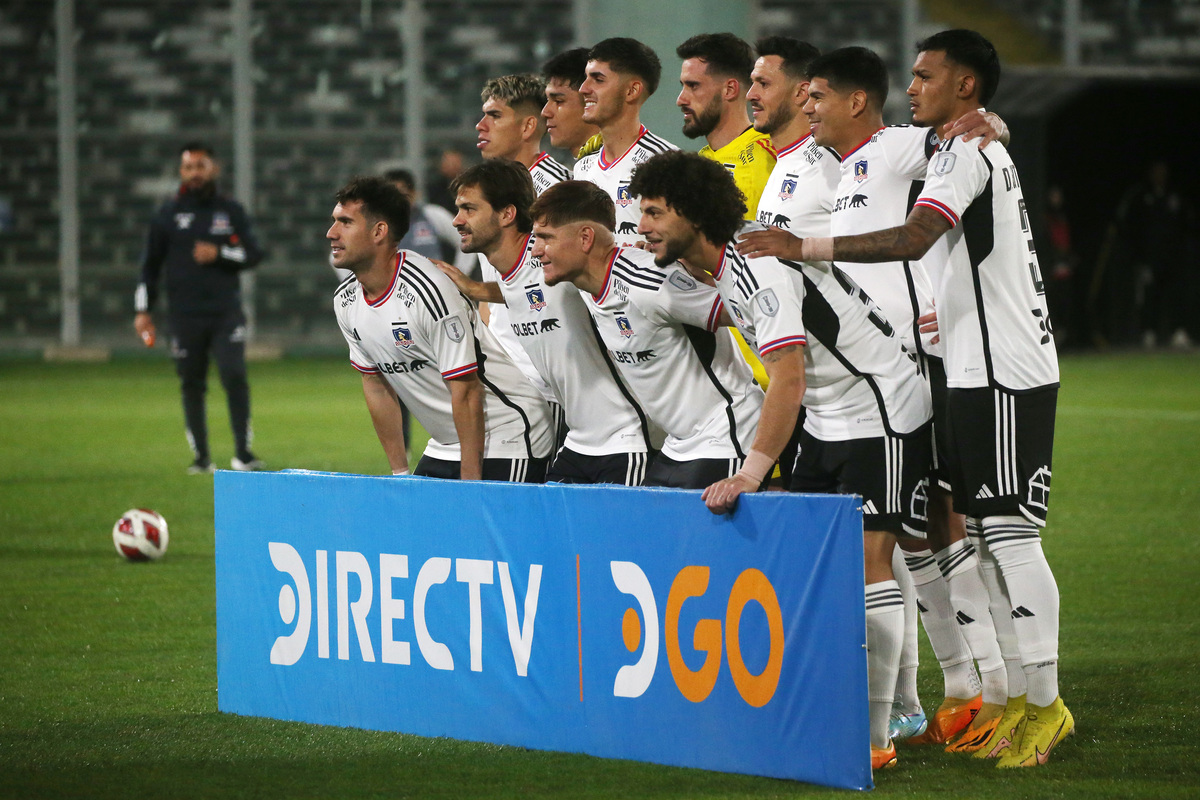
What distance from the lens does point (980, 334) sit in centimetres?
450

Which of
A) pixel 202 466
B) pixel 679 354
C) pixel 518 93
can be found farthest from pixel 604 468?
pixel 202 466

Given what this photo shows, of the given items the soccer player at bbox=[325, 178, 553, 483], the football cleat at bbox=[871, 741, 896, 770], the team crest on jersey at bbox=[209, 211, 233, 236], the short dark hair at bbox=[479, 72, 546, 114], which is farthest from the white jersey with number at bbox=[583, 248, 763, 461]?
the team crest on jersey at bbox=[209, 211, 233, 236]

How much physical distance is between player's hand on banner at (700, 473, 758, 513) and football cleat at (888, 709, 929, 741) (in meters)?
0.96

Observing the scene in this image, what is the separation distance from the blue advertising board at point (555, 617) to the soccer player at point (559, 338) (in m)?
0.61

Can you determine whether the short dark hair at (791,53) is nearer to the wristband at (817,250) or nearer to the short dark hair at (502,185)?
the short dark hair at (502,185)

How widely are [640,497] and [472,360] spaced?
1333 mm

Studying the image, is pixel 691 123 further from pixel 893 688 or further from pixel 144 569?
pixel 144 569

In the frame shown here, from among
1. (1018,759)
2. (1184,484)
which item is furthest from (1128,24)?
(1018,759)

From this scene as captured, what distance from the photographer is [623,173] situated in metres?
5.68

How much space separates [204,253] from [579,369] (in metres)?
6.54

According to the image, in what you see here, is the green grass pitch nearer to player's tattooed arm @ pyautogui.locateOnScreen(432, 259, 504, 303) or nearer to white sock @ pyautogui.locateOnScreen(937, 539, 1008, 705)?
white sock @ pyautogui.locateOnScreen(937, 539, 1008, 705)

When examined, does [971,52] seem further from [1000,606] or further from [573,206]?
[1000,606]

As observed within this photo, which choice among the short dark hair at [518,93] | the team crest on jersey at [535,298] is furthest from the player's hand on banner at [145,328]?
the team crest on jersey at [535,298]

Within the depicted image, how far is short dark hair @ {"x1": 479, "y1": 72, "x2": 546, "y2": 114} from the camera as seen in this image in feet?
20.2
